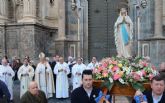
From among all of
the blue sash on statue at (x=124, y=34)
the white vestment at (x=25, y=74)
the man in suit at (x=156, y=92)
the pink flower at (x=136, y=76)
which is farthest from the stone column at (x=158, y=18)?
the man in suit at (x=156, y=92)

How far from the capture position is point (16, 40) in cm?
2086

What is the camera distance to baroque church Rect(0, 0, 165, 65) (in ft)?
68.3

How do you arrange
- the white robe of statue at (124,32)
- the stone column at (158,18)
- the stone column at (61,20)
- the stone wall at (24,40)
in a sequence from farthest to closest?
the stone column at (61,20), the stone column at (158,18), the stone wall at (24,40), the white robe of statue at (124,32)

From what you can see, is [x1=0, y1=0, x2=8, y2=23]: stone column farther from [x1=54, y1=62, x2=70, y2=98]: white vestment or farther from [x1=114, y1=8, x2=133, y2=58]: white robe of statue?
[x1=114, y1=8, x2=133, y2=58]: white robe of statue

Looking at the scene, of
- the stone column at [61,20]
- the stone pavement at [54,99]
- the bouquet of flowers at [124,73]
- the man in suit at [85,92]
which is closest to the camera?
the man in suit at [85,92]

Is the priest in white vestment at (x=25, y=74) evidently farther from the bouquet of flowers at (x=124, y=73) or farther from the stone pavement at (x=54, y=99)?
the bouquet of flowers at (x=124, y=73)

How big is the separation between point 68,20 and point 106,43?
2.75 meters

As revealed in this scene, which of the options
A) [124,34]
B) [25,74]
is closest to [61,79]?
[25,74]

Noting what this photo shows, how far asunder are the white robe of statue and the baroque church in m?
5.43

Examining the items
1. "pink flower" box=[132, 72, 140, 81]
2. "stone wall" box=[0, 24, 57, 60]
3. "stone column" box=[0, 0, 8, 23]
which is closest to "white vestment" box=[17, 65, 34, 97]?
"stone wall" box=[0, 24, 57, 60]

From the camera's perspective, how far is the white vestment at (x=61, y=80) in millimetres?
15453

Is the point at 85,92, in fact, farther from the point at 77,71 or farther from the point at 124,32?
the point at 124,32

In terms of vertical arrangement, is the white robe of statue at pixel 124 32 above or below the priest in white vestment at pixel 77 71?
above

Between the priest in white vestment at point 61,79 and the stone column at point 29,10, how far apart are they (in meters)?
5.84
